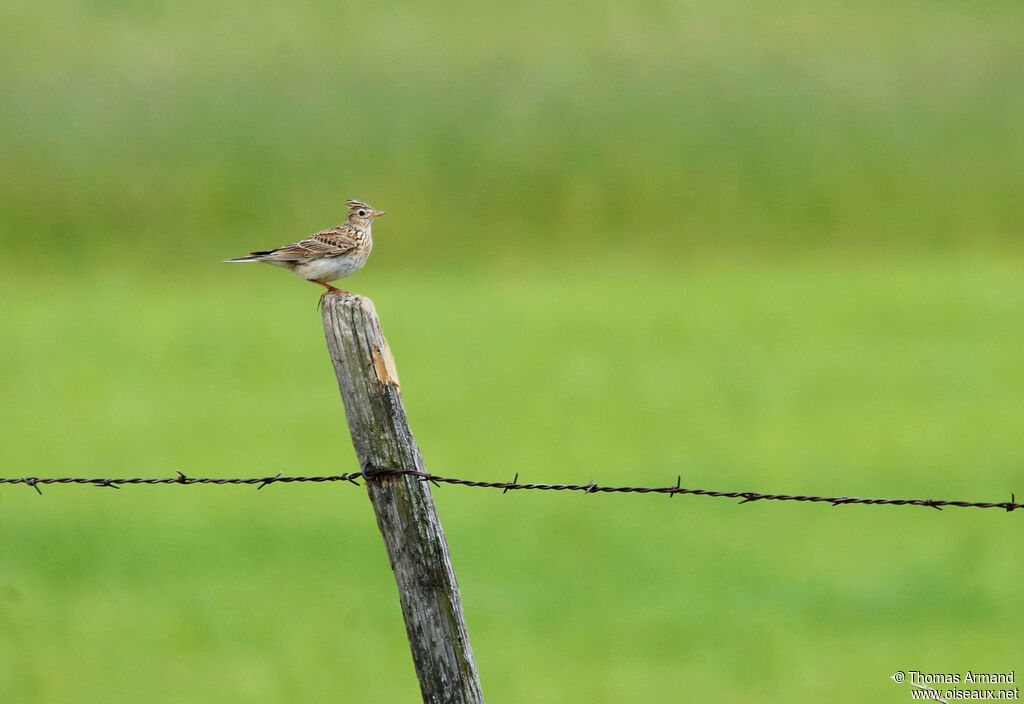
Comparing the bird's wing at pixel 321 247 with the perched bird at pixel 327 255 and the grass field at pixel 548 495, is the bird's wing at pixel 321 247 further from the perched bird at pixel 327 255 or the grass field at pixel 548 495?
the grass field at pixel 548 495

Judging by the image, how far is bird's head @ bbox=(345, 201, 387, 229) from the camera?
8633 mm

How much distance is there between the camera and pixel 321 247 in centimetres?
834

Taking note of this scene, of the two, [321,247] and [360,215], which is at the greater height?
[360,215]

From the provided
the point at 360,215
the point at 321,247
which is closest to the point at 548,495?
the point at 360,215

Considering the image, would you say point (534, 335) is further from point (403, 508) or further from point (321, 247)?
point (403, 508)

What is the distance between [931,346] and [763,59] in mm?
22559

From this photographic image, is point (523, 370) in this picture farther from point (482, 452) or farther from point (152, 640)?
point (152, 640)

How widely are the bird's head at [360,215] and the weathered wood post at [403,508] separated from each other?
10.6ft

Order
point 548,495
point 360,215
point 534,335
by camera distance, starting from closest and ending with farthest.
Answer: point 360,215
point 548,495
point 534,335

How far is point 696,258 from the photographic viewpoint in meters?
44.2

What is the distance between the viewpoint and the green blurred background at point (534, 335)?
14.6m

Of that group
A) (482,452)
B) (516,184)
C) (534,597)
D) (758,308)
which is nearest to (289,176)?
(516,184)

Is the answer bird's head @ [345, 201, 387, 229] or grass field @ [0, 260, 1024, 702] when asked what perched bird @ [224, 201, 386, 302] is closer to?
bird's head @ [345, 201, 387, 229]

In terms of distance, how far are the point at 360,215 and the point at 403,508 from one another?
3.74 metres
